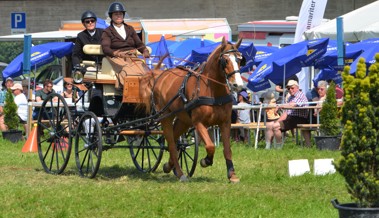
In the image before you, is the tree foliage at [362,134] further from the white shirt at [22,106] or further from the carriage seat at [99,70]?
the white shirt at [22,106]

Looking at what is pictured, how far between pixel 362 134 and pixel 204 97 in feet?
15.0

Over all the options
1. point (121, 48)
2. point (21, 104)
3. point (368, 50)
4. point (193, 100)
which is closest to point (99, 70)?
point (121, 48)

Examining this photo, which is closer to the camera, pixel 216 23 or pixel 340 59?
pixel 340 59

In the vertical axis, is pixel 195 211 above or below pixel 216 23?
below

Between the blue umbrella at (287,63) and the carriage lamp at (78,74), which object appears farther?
the blue umbrella at (287,63)

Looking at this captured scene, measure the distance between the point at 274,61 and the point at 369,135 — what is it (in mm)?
14027

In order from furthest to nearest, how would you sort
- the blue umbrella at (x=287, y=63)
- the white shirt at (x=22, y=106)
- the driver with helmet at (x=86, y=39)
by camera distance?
the white shirt at (x=22, y=106) < the blue umbrella at (x=287, y=63) < the driver with helmet at (x=86, y=39)

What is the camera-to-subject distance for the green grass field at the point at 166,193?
Answer: 10492 millimetres

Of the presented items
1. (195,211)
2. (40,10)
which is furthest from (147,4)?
(195,211)

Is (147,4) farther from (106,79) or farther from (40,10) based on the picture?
(106,79)

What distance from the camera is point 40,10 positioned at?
186 feet

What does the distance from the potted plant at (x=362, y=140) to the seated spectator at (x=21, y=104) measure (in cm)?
1490

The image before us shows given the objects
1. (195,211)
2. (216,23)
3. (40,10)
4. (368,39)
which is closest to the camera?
(195,211)

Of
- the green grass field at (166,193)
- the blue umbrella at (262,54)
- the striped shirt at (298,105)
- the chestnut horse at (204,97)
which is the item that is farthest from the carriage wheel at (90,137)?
the blue umbrella at (262,54)
